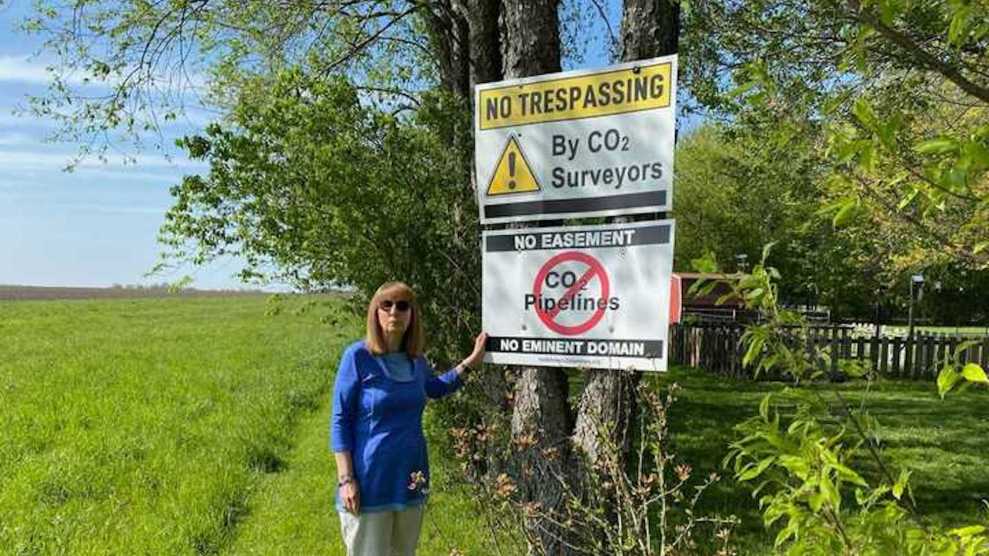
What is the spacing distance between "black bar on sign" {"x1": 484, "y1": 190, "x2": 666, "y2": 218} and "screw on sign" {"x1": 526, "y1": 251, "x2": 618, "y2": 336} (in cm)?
Answer: 20

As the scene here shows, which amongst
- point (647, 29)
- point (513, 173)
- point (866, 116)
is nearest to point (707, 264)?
point (866, 116)

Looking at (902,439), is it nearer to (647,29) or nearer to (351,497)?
(647,29)

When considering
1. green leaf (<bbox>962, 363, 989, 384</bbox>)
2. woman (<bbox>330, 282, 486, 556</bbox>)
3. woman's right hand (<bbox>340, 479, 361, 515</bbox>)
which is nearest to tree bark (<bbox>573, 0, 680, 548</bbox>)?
woman (<bbox>330, 282, 486, 556</bbox>)

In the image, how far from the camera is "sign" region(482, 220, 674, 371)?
10.4ft

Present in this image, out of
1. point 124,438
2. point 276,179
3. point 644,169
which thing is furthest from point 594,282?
point 124,438

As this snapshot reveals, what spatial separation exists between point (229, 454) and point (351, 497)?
16.4ft

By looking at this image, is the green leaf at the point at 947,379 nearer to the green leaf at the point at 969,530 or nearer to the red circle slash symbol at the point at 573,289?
the green leaf at the point at 969,530

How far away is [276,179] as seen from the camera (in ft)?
17.3

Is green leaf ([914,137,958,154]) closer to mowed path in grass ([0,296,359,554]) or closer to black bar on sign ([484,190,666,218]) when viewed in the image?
black bar on sign ([484,190,666,218])

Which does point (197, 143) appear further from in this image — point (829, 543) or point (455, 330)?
point (829, 543)

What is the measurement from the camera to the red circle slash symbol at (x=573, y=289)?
3.27m

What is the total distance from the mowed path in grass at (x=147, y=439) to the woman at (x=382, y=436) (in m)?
2.42

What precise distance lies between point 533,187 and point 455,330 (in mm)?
2215

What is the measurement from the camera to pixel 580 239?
3.33 m
